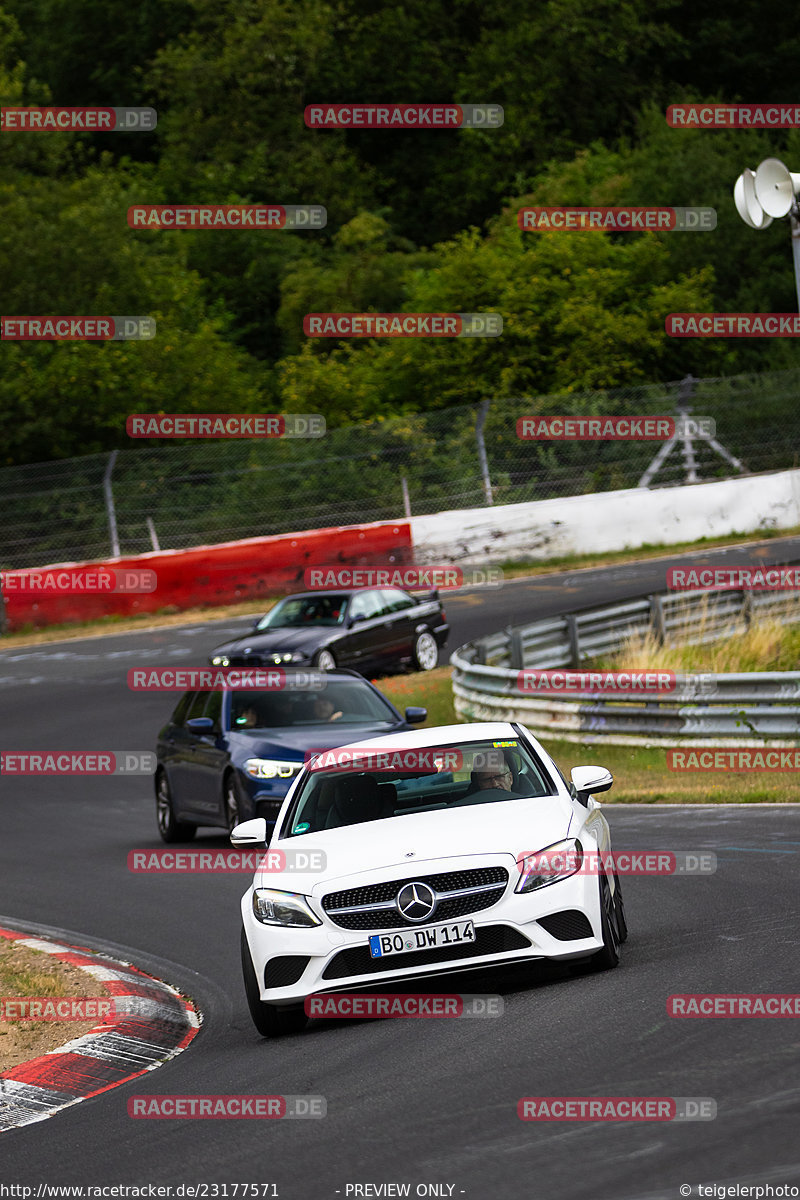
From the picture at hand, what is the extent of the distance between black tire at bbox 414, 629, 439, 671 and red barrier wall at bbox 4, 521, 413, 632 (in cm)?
536

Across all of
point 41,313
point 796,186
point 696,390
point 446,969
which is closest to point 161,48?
point 41,313

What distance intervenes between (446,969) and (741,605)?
1779cm

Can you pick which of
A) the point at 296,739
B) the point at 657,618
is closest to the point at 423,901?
the point at 296,739

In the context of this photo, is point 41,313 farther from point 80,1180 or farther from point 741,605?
point 80,1180

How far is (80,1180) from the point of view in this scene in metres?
6.02

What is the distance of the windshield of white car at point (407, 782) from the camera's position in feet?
29.3

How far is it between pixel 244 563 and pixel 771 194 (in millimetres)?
16611

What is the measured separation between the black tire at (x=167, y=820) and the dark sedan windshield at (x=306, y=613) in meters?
7.81

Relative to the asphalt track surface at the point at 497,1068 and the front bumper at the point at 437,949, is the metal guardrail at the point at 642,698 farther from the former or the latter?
the front bumper at the point at 437,949

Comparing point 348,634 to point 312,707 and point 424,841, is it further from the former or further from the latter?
point 424,841

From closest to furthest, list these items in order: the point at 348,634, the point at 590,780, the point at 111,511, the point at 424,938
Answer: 1. the point at 424,938
2. the point at 590,780
3. the point at 348,634
4. the point at 111,511

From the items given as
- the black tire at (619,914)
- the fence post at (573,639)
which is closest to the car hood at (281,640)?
the fence post at (573,639)

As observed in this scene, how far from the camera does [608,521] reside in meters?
33.1

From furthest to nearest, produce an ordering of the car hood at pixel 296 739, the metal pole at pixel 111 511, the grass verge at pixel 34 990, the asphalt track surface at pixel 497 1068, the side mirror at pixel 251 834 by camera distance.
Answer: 1. the metal pole at pixel 111 511
2. the car hood at pixel 296 739
3. the side mirror at pixel 251 834
4. the grass verge at pixel 34 990
5. the asphalt track surface at pixel 497 1068
